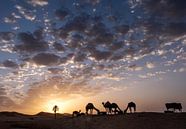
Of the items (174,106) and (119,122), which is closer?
(119,122)

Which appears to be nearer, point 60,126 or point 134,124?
point 134,124

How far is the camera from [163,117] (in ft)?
142

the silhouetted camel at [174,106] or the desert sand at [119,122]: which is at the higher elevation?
the silhouetted camel at [174,106]

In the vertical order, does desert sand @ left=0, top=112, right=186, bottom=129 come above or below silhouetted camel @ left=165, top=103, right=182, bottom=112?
below

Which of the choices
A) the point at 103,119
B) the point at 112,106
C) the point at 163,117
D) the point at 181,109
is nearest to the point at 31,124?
the point at 103,119

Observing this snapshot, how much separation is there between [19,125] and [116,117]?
14072mm

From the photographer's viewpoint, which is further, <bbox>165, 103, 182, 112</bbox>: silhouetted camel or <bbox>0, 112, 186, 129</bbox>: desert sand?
<bbox>165, 103, 182, 112</bbox>: silhouetted camel

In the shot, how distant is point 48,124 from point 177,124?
1854 centimetres

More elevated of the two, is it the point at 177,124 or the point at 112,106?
the point at 112,106

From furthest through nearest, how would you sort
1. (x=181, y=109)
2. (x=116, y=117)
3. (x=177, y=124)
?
(x=181, y=109)
(x=116, y=117)
(x=177, y=124)

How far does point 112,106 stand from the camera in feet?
174

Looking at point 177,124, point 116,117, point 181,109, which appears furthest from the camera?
point 181,109

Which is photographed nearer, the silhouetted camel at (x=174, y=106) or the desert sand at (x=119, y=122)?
the desert sand at (x=119, y=122)

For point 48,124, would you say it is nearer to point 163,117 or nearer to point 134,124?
point 134,124
